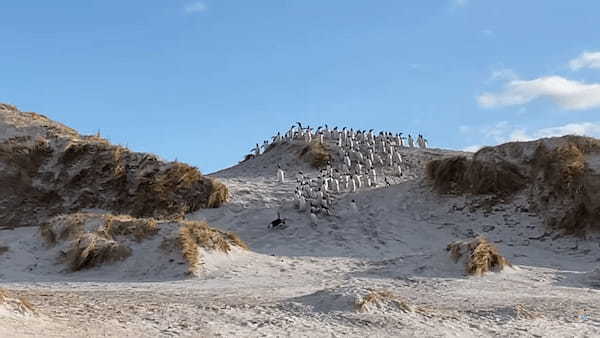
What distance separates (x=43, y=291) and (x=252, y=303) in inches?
152

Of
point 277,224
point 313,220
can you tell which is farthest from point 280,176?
point 277,224

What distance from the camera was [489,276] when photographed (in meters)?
13.1

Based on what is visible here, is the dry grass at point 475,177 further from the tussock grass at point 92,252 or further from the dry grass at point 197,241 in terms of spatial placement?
the tussock grass at point 92,252

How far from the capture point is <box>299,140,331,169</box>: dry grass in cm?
2523

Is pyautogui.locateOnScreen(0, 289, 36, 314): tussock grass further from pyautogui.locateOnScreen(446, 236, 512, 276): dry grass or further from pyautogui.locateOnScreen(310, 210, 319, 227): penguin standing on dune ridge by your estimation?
pyautogui.locateOnScreen(310, 210, 319, 227): penguin standing on dune ridge

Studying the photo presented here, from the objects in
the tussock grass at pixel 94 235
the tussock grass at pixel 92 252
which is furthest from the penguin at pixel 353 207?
the tussock grass at pixel 92 252

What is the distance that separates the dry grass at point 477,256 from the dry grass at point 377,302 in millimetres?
4237

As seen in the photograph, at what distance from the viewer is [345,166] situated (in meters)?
24.6

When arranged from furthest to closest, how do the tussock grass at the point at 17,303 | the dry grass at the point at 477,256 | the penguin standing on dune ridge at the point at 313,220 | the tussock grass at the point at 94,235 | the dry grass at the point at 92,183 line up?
1. the dry grass at the point at 92,183
2. the penguin standing on dune ridge at the point at 313,220
3. the tussock grass at the point at 94,235
4. the dry grass at the point at 477,256
5. the tussock grass at the point at 17,303

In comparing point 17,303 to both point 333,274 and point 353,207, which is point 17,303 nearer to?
point 333,274

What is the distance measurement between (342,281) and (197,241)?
3.51 m

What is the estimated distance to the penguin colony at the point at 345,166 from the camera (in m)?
19.9

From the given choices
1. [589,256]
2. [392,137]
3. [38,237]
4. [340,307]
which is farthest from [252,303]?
[392,137]

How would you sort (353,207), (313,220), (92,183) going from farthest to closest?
(92,183), (353,207), (313,220)
